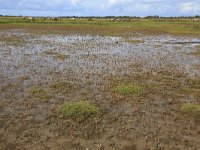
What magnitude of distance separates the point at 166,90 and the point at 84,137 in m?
7.97

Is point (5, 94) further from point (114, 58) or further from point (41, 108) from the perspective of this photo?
point (114, 58)

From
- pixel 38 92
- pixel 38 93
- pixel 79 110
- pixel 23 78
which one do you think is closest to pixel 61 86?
pixel 38 92

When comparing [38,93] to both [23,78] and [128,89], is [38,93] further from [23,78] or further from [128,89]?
[128,89]

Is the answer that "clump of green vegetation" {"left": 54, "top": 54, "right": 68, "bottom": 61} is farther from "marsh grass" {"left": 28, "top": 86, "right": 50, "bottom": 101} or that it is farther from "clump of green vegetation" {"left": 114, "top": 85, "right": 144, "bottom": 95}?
"clump of green vegetation" {"left": 114, "top": 85, "right": 144, "bottom": 95}

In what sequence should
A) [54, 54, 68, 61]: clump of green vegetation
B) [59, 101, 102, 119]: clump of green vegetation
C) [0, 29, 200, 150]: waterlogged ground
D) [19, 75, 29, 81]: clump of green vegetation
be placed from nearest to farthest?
[0, 29, 200, 150]: waterlogged ground
[59, 101, 102, 119]: clump of green vegetation
[19, 75, 29, 81]: clump of green vegetation
[54, 54, 68, 61]: clump of green vegetation

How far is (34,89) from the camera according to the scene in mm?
17672

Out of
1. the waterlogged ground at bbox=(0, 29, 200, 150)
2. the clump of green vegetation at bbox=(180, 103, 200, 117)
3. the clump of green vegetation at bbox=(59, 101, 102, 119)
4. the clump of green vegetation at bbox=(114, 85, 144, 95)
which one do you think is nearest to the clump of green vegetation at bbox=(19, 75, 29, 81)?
the waterlogged ground at bbox=(0, 29, 200, 150)

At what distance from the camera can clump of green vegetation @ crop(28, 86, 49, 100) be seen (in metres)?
16.5

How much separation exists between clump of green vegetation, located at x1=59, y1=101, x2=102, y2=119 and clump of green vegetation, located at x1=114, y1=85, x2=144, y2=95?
130 inches

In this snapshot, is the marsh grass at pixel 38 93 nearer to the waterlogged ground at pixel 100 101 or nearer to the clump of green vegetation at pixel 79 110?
the waterlogged ground at pixel 100 101

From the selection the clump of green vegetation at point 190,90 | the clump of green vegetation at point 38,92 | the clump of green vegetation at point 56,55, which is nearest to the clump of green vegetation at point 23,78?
the clump of green vegetation at point 38,92

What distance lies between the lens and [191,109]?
14719mm

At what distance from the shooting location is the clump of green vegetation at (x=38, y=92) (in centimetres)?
1654

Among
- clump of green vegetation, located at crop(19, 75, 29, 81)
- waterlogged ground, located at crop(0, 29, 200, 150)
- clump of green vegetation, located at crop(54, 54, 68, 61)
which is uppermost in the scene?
clump of green vegetation, located at crop(54, 54, 68, 61)
